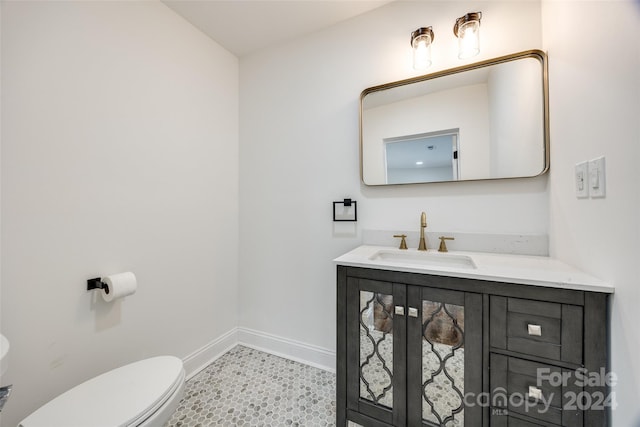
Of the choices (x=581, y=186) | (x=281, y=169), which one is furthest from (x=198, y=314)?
(x=581, y=186)

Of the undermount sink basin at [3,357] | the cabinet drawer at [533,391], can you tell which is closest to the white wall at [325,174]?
the cabinet drawer at [533,391]

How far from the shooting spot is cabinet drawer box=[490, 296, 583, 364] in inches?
32.3

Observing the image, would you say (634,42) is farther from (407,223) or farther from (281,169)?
(281,169)

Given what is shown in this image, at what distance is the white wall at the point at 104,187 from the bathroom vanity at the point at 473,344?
45.1 inches

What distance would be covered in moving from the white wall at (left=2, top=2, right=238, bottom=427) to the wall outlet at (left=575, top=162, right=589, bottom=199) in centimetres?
205

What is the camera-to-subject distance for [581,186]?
94 cm

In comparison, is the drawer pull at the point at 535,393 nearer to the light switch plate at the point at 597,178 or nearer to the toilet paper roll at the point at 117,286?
the light switch plate at the point at 597,178

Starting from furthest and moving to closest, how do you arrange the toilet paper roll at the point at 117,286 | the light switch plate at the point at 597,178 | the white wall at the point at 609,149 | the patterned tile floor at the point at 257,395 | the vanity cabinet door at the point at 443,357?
the patterned tile floor at the point at 257,395
the toilet paper roll at the point at 117,286
the vanity cabinet door at the point at 443,357
the light switch plate at the point at 597,178
the white wall at the point at 609,149

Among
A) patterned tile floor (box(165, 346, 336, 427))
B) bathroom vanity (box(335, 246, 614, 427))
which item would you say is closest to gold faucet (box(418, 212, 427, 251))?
bathroom vanity (box(335, 246, 614, 427))

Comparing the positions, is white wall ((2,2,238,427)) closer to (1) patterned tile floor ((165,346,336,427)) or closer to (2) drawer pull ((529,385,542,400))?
(1) patterned tile floor ((165,346,336,427))

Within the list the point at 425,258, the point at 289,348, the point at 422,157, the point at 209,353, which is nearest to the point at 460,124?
the point at 422,157

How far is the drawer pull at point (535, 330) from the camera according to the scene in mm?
864

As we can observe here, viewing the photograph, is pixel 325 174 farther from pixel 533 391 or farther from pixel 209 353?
pixel 209 353

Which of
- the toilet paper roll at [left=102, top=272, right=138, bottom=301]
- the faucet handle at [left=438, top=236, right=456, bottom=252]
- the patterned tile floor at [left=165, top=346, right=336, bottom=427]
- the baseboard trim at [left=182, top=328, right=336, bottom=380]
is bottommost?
the patterned tile floor at [left=165, top=346, right=336, bottom=427]
